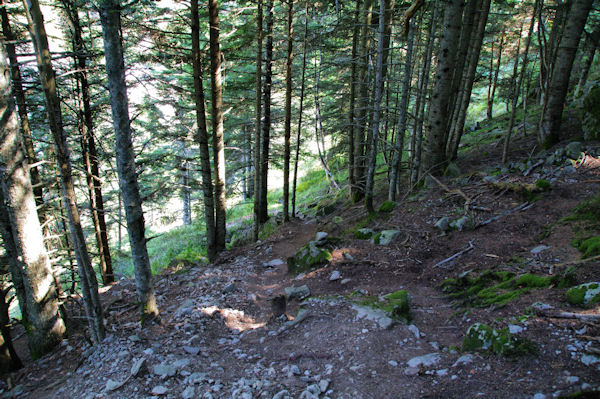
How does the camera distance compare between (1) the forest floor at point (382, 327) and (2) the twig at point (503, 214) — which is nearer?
(1) the forest floor at point (382, 327)

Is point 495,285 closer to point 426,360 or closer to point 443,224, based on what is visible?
point 426,360

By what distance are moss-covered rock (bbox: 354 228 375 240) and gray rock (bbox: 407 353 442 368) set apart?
4964 mm

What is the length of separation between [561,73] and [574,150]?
229 centimetres

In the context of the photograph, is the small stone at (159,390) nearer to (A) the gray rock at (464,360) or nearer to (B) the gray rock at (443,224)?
(A) the gray rock at (464,360)

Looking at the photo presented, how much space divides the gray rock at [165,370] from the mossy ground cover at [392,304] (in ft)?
10.3

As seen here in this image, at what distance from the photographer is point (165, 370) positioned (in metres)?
4.43

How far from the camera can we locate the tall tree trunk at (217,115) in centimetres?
951

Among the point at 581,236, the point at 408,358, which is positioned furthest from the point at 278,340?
the point at 581,236

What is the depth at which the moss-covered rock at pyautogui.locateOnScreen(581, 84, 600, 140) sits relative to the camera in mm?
8055

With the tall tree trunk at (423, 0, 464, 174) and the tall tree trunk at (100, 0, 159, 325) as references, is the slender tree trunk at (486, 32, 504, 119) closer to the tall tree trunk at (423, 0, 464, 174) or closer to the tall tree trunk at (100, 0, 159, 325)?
the tall tree trunk at (423, 0, 464, 174)

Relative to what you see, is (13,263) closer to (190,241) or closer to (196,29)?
(196,29)

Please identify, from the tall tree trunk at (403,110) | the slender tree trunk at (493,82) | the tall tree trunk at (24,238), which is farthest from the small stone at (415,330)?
the slender tree trunk at (493,82)

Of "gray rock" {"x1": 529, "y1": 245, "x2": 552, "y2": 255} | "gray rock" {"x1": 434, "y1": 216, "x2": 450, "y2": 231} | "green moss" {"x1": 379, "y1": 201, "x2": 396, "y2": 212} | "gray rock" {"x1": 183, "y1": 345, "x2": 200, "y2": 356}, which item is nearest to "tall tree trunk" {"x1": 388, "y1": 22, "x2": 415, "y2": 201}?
"green moss" {"x1": 379, "y1": 201, "x2": 396, "y2": 212}

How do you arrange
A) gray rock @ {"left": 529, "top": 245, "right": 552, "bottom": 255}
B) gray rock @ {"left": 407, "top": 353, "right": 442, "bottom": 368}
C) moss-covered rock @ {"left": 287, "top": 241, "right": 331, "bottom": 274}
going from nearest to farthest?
gray rock @ {"left": 407, "top": 353, "right": 442, "bottom": 368}, gray rock @ {"left": 529, "top": 245, "right": 552, "bottom": 255}, moss-covered rock @ {"left": 287, "top": 241, "right": 331, "bottom": 274}
